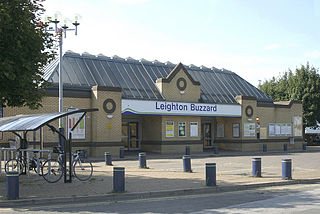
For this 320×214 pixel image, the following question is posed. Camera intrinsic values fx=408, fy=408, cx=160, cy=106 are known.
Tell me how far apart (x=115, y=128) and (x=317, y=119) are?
27.6 meters

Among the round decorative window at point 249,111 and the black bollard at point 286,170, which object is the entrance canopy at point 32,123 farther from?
the round decorative window at point 249,111

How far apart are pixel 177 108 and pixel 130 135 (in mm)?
4691

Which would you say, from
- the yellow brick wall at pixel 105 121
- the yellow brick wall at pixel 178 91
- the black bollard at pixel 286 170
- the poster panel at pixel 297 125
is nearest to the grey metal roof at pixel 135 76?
the yellow brick wall at pixel 178 91

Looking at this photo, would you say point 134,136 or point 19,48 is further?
point 134,136

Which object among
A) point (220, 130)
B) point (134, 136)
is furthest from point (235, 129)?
point (134, 136)

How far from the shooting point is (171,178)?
14.7 m

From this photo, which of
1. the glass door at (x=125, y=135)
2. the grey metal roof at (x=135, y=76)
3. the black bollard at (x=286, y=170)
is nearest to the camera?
the black bollard at (x=286, y=170)

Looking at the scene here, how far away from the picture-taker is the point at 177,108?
3198 centimetres

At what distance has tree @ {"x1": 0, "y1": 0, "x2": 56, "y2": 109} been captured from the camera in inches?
477

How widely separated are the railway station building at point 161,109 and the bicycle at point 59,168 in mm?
9396

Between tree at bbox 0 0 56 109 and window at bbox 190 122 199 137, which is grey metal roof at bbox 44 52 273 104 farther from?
tree at bbox 0 0 56 109

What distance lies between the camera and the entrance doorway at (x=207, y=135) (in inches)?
1478

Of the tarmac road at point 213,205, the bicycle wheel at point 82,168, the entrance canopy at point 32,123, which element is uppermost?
the entrance canopy at point 32,123

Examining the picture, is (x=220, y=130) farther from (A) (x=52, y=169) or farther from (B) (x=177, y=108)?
(A) (x=52, y=169)
